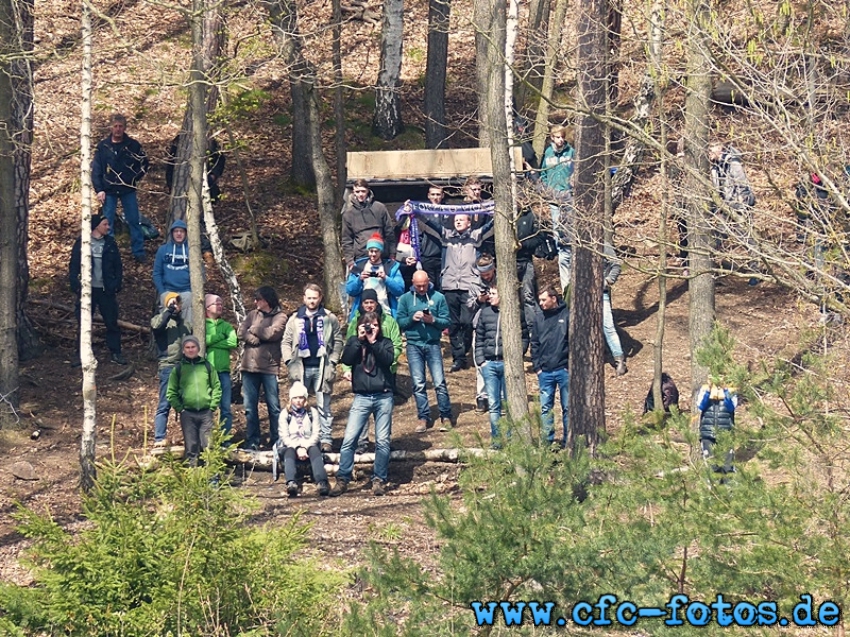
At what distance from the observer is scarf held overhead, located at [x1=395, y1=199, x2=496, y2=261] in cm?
1566

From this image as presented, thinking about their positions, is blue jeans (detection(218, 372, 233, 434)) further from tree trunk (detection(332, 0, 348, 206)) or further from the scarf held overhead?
tree trunk (detection(332, 0, 348, 206))

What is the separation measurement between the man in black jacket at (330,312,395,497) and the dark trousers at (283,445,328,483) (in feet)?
0.74

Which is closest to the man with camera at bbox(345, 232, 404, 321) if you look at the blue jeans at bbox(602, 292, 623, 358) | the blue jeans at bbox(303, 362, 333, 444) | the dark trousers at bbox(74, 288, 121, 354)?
the blue jeans at bbox(303, 362, 333, 444)

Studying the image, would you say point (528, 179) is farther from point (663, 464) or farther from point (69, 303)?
point (663, 464)

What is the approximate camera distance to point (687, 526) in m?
7.62

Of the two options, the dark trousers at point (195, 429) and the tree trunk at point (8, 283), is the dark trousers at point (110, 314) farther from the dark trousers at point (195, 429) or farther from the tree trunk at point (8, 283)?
the dark trousers at point (195, 429)

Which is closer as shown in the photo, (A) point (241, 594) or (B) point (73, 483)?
(A) point (241, 594)

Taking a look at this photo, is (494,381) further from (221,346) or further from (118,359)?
(118,359)

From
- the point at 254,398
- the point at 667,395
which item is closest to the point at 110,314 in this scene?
the point at 254,398

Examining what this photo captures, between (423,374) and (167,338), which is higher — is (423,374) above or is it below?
below

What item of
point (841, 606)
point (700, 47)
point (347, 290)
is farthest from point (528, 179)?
point (841, 606)

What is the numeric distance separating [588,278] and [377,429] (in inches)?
108

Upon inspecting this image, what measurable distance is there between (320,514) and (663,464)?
4.94m

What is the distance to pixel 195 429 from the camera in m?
12.6
